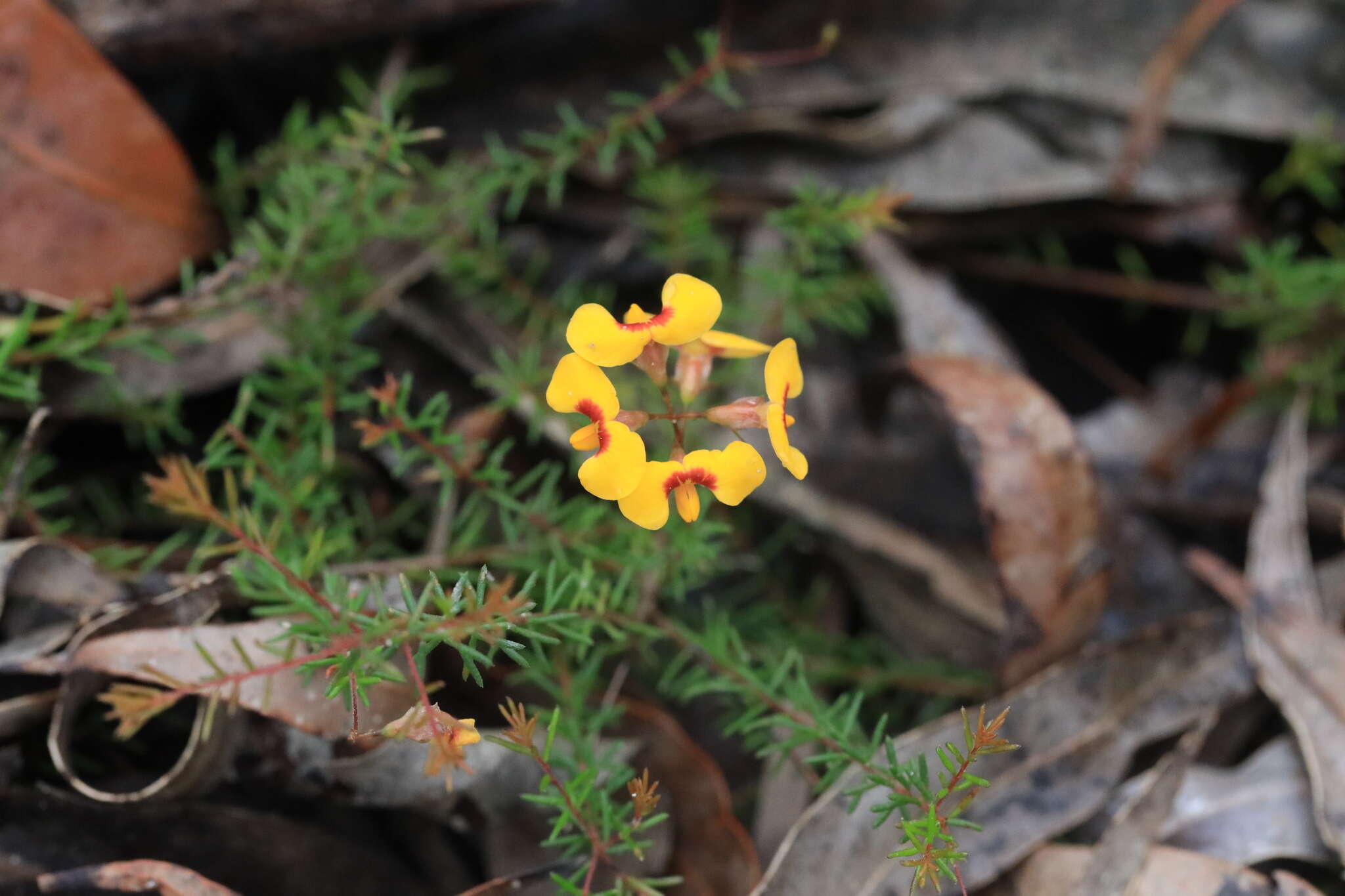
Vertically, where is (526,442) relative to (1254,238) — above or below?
below

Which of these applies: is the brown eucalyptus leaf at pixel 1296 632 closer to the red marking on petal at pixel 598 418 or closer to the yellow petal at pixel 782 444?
the yellow petal at pixel 782 444

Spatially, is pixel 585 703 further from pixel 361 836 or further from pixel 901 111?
pixel 901 111

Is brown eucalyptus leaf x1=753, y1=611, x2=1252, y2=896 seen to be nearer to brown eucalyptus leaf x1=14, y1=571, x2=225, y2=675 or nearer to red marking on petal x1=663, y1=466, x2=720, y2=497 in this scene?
red marking on petal x1=663, y1=466, x2=720, y2=497

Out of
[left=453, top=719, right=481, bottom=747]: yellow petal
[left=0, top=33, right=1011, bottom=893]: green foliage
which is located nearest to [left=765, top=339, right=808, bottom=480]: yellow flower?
[left=0, top=33, right=1011, bottom=893]: green foliage

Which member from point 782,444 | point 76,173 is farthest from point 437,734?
point 76,173

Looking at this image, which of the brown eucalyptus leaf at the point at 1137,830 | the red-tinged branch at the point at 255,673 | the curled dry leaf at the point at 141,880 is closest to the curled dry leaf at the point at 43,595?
the curled dry leaf at the point at 141,880

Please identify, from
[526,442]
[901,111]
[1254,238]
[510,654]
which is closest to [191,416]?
[526,442]
